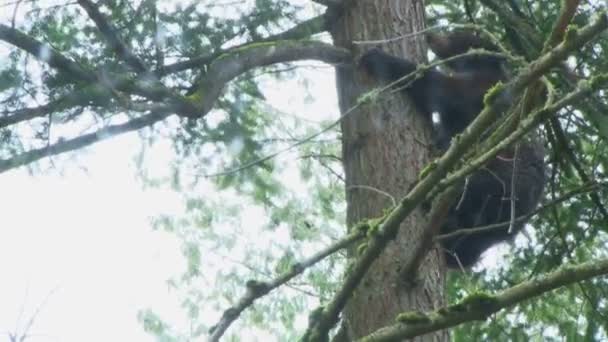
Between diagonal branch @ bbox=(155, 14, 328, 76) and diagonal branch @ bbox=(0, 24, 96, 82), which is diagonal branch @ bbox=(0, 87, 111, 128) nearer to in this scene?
diagonal branch @ bbox=(0, 24, 96, 82)

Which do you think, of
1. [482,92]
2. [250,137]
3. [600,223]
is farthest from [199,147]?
[600,223]

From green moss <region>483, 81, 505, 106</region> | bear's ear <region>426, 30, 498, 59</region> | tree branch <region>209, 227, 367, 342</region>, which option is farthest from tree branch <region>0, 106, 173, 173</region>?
bear's ear <region>426, 30, 498, 59</region>

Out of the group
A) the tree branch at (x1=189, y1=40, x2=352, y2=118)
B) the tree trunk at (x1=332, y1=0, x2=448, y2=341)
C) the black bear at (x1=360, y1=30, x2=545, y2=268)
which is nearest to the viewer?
the tree trunk at (x1=332, y1=0, x2=448, y2=341)

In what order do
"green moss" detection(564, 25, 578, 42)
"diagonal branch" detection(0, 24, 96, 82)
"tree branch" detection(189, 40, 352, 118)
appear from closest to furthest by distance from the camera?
1. "green moss" detection(564, 25, 578, 42)
2. "diagonal branch" detection(0, 24, 96, 82)
3. "tree branch" detection(189, 40, 352, 118)

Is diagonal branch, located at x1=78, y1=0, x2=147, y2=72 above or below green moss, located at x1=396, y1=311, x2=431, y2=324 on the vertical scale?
above

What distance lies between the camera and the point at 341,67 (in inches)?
247

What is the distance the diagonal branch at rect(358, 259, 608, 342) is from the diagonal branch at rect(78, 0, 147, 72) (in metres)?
2.38

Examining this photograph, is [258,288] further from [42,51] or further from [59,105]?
[59,105]

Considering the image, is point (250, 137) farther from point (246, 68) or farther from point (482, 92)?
point (482, 92)

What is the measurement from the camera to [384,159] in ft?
18.4

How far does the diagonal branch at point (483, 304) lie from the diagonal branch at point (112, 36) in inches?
93.7

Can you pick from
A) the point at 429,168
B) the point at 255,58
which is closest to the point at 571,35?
the point at 429,168

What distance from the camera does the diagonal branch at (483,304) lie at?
3.51m

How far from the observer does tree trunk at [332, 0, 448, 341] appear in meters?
5.04
